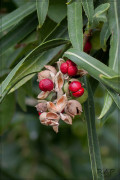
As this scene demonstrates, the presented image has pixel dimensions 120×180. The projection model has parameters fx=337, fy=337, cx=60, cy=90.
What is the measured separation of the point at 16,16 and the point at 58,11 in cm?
13

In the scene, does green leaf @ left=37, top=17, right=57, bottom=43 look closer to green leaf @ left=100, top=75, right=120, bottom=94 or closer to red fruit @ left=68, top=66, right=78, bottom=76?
red fruit @ left=68, top=66, right=78, bottom=76

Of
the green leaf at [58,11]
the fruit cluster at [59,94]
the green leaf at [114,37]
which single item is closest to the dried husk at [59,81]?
the fruit cluster at [59,94]

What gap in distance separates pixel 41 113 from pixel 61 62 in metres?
0.13

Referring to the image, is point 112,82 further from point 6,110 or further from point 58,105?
point 6,110

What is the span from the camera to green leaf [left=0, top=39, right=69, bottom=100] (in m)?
0.74

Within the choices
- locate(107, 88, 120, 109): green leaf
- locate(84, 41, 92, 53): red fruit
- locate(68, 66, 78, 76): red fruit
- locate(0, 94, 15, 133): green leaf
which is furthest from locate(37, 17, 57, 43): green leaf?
locate(0, 94, 15, 133): green leaf

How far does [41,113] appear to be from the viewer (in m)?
0.79

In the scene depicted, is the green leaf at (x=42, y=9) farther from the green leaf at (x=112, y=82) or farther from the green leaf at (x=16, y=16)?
the green leaf at (x=112, y=82)

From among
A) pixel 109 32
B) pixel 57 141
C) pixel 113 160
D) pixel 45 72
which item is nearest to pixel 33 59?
pixel 45 72

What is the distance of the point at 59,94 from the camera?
0.78 m

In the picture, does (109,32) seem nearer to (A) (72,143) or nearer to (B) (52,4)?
(B) (52,4)

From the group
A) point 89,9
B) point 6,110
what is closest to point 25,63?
point 89,9

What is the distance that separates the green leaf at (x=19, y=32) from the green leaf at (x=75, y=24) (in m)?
0.25

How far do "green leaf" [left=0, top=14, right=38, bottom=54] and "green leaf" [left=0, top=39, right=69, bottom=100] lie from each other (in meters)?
0.21
